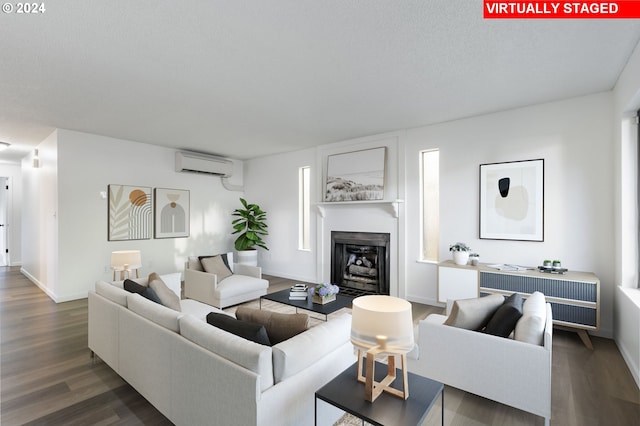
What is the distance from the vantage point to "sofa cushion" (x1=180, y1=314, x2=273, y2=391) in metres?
1.41

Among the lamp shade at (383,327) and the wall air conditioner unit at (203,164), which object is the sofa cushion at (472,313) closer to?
the lamp shade at (383,327)

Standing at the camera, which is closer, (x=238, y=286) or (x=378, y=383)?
(x=378, y=383)

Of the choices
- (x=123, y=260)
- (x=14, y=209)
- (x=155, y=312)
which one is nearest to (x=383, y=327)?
(x=155, y=312)

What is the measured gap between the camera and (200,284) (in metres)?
Answer: 4.30

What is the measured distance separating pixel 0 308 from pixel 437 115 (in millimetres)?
6843

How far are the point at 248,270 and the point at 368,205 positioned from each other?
2317 mm

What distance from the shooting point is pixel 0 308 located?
4.34m

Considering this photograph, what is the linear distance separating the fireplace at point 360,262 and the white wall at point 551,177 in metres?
0.80

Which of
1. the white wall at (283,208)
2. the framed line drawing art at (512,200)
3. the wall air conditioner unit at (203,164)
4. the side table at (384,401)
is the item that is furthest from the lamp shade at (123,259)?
the framed line drawing art at (512,200)

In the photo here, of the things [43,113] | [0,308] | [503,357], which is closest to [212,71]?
[43,113]

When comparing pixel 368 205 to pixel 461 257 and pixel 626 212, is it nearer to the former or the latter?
pixel 461 257

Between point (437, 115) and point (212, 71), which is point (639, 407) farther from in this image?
point (212, 71)

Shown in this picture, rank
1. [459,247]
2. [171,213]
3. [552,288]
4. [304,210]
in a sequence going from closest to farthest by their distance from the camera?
[552,288] → [459,247] → [171,213] → [304,210]

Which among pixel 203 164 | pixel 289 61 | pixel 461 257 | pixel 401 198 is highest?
pixel 289 61
